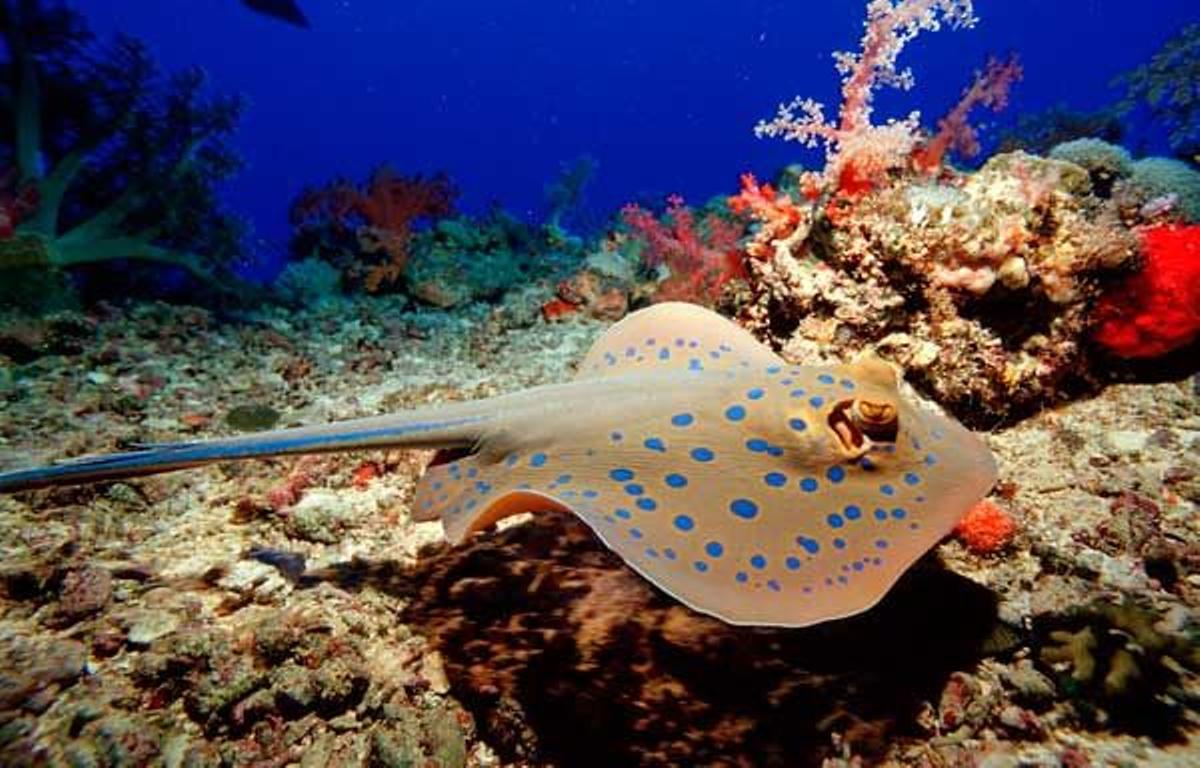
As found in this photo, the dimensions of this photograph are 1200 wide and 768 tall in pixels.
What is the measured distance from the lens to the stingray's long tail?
9.16 feet

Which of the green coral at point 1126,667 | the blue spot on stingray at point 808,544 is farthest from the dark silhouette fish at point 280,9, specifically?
the green coral at point 1126,667

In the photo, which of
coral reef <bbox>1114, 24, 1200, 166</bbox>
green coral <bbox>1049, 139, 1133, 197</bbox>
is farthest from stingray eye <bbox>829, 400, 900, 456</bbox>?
coral reef <bbox>1114, 24, 1200, 166</bbox>

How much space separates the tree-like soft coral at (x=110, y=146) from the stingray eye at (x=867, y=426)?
9.33m

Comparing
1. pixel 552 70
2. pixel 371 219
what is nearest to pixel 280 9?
pixel 371 219

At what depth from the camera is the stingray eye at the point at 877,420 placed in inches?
110

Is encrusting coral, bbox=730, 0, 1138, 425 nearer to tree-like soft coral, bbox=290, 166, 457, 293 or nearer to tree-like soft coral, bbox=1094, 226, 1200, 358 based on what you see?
tree-like soft coral, bbox=1094, 226, 1200, 358

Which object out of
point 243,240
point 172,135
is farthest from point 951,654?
point 172,135

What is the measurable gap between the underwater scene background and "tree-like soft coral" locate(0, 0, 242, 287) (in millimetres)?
123

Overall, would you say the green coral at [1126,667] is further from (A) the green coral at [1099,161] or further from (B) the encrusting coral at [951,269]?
(A) the green coral at [1099,161]

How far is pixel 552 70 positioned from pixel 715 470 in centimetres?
17242

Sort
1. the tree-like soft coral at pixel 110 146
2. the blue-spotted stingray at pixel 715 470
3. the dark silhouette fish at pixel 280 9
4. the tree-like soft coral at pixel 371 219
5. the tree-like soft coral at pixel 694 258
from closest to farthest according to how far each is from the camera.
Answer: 1. the blue-spotted stingray at pixel 715 470
2. the tree-like soft coral at pixel 694 258
3. the tree-like soft coral at pixel 110 146
4. the tree-like soft coral at pixel 371 219
5. the dark silhouette fish at pixel 280 9

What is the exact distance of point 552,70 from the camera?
15550 centimetres

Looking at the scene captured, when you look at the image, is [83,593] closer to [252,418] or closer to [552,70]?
[252,418]

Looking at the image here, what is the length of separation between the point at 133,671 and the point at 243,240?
866cm
